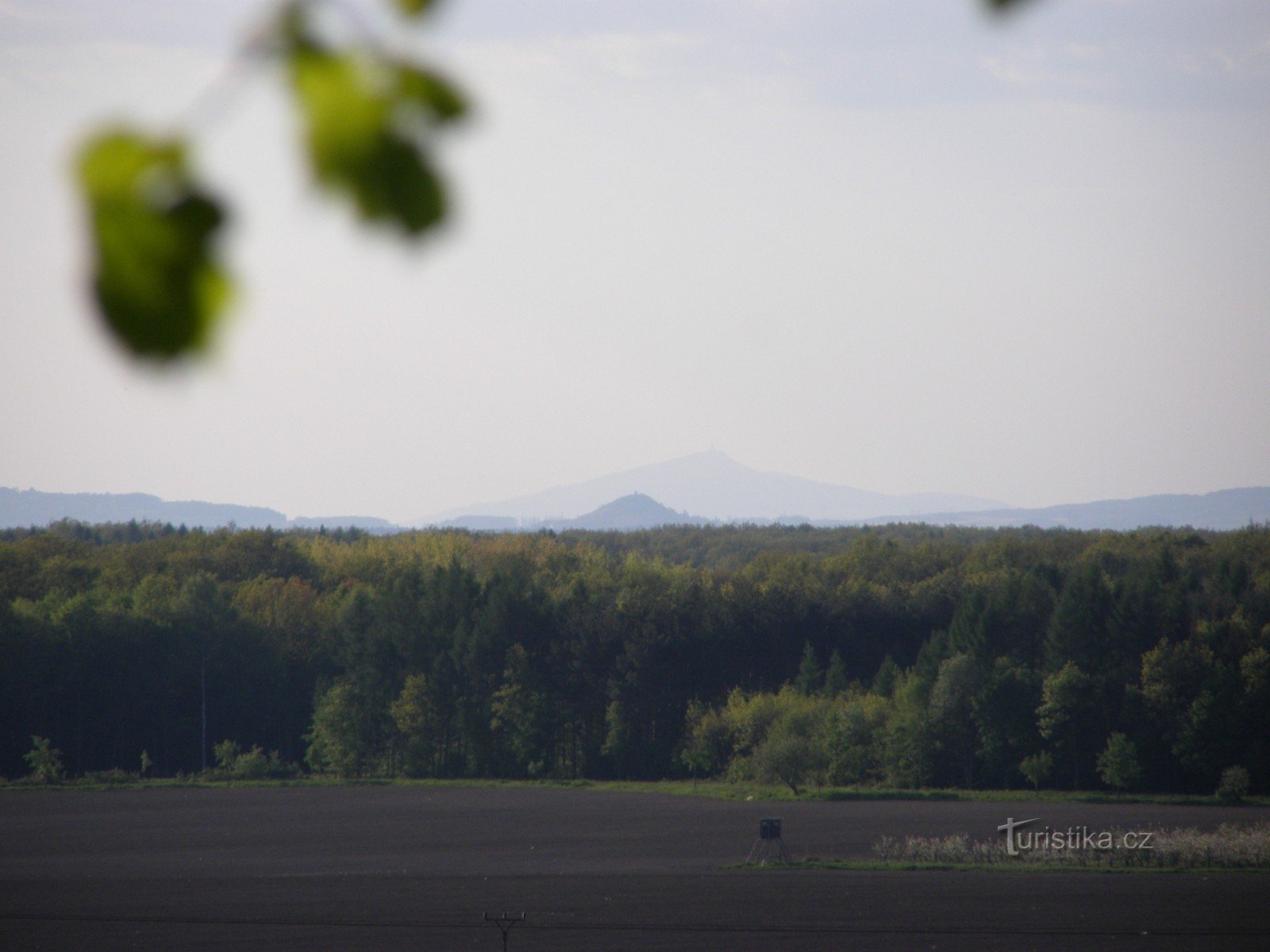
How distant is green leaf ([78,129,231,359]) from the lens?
1.42 meters

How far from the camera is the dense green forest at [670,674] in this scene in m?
73.1

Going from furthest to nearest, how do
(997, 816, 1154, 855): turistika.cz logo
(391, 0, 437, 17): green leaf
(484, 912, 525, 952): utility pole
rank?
1. (997, 816, 1154, 855): turistika.cz logo
2. (484, 912, 525, 952): utility pole
3. (391, 0, 437, 17): green leaf

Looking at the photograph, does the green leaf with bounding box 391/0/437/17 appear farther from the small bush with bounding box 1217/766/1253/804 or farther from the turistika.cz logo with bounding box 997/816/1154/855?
the small bush with bounding box 1217/766/1253/804

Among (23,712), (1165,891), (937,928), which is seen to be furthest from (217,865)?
(23,712)

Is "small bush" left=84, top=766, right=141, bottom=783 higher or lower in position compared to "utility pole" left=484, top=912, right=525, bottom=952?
lower

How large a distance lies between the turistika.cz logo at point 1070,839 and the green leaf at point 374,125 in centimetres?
4914

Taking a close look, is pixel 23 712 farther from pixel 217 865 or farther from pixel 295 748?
pixel 217 865

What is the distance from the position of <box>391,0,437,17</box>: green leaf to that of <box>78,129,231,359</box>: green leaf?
1.30 ft

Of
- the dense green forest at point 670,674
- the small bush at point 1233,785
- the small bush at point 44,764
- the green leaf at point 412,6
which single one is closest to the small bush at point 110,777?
the small bush at point 44,764

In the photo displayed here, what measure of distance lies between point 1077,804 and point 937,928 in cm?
3527

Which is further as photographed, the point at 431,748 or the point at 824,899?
the point at 431,748

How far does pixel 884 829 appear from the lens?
5688 cm

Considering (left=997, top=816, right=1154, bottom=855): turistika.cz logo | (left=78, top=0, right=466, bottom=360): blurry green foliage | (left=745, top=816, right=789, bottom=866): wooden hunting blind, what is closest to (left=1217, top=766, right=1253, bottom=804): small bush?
(left=997, top=816, right=1154, bottom=855): turistika.cz logo

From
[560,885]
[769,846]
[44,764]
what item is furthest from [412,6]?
[44,764]
